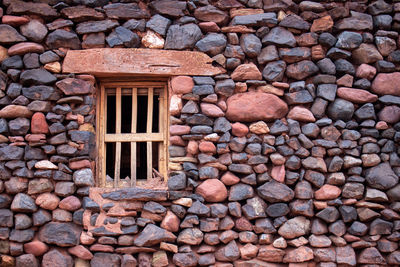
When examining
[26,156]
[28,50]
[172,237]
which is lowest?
[172,237]

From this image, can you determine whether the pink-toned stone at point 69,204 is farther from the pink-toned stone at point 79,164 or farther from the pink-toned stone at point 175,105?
the pink-toned stone at point 175,105

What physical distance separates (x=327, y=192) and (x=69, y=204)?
2.34m

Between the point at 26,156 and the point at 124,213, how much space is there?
1.02 metres

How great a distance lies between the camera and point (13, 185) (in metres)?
3.42

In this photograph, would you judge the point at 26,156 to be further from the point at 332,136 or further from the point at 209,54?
the point at 332,136

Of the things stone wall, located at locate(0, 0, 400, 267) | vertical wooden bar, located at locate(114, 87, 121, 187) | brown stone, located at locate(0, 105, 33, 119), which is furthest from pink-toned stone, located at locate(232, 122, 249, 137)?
brown stone, located at locate(0, 105, 33, 119)

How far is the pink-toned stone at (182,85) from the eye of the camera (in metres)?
3.57

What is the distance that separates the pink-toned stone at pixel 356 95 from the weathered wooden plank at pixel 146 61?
1.15m

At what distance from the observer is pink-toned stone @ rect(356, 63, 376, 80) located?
3635mm

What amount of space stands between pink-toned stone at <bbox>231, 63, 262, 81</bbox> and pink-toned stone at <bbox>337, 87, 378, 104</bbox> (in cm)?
82

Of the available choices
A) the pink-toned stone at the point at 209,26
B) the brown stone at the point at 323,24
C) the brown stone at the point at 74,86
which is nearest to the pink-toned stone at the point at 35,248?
the brown stone at the point at 74,86

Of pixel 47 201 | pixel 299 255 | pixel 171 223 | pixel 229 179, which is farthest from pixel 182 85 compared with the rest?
pixel 299 255

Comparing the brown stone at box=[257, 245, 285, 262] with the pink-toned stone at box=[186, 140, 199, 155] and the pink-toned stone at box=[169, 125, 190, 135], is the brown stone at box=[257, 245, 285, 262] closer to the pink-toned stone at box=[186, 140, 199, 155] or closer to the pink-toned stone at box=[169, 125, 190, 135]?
the pink-toned stone at box=[186, 140, 199, 155]

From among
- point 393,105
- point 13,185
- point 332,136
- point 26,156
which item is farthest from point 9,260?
point 393,105
